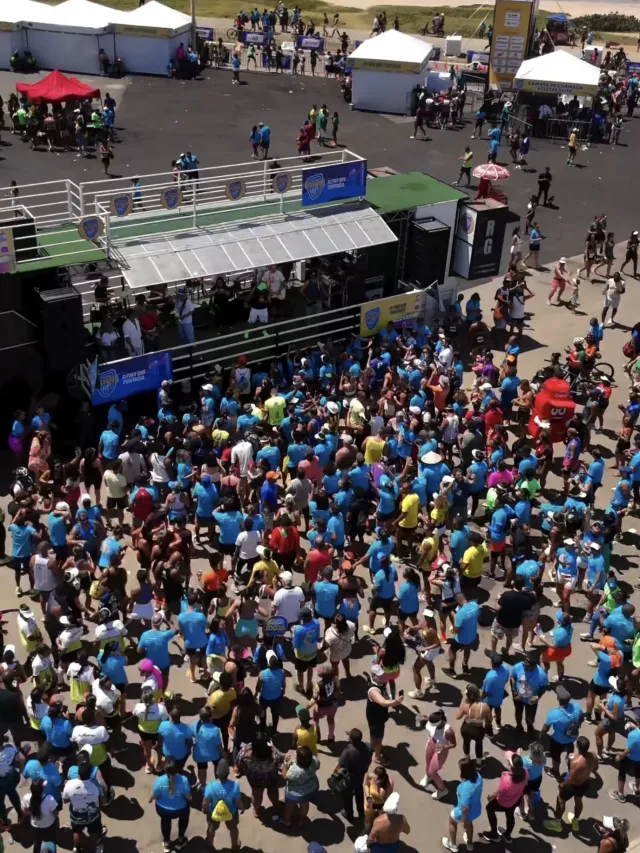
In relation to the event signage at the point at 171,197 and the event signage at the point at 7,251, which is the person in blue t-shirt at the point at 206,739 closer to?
the event signage at the point at 7,251

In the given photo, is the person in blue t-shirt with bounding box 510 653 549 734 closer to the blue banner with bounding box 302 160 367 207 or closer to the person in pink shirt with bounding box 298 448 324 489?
the person in pink shirt with bounding box 298 448 324 489

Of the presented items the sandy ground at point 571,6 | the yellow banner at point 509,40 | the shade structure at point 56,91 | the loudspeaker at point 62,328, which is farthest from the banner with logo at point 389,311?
the sandy ground at point 571,6

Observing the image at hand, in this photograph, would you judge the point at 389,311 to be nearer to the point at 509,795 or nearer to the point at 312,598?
the point at 312,598

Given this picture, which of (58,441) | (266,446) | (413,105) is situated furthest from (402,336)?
(413,105)

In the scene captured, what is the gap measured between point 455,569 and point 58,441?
25.0 feet

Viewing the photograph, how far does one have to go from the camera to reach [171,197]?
60.4 feet

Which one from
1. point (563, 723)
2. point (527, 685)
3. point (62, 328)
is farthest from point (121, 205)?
point (563, 723)

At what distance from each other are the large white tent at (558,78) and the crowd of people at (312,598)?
21.8 m

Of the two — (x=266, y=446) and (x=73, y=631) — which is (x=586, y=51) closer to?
(x=266, y=446)

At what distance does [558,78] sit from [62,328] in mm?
26232

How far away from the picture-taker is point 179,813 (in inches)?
371

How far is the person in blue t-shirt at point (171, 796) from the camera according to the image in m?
9.20

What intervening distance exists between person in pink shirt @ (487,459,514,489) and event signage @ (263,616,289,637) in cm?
453

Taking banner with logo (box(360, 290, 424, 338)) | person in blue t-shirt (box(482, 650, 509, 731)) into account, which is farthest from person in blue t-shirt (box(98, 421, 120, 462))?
person in blue t-shirt (box(482, 650, 509, 731))
